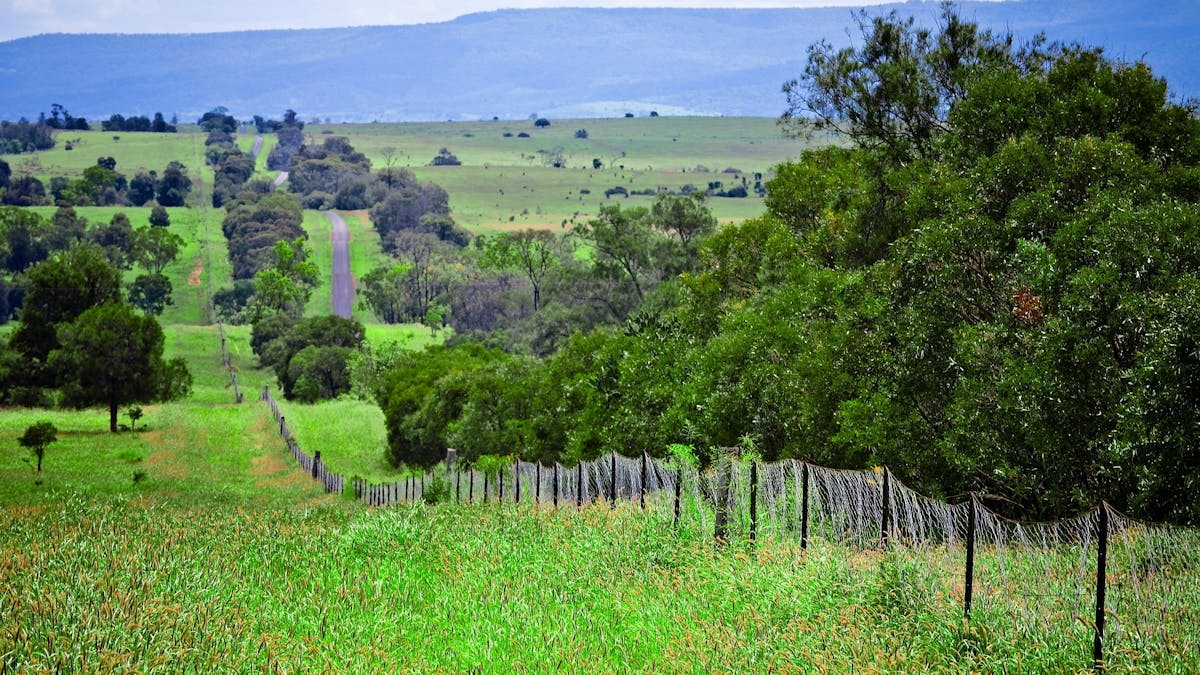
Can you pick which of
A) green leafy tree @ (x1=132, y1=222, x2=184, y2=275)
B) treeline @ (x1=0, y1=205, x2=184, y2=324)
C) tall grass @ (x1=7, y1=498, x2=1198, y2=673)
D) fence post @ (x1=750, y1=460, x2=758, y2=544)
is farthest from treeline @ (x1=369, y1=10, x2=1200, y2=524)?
green leafy tree @ (x1=132, y1=222, x2=184, y2=275)

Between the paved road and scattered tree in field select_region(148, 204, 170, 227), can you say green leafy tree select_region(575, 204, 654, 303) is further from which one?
scattered tree in field select_region(148, 204, 170, 227)

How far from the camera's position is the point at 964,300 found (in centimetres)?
2127

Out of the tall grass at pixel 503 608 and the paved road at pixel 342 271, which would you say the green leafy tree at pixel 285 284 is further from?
the tall grass at pixel 503 608

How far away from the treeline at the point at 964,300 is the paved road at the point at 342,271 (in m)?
92.6

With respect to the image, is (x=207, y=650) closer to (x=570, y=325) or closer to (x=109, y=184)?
(x=570, y=325)

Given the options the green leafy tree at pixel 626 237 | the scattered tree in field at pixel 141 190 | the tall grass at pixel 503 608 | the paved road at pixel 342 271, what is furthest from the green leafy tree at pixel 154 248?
the tall grass at pixel 503 608

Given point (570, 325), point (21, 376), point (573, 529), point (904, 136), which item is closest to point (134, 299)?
point (21, 376)

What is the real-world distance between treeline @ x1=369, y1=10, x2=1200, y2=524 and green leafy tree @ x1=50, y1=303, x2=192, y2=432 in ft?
110

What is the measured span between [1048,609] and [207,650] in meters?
6.86

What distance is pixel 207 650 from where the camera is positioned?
384 inches

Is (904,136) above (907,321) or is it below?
above

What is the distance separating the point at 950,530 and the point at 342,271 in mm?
131913

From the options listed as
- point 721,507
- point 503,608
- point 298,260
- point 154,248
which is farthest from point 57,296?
point 154,248

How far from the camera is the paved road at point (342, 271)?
125 m
